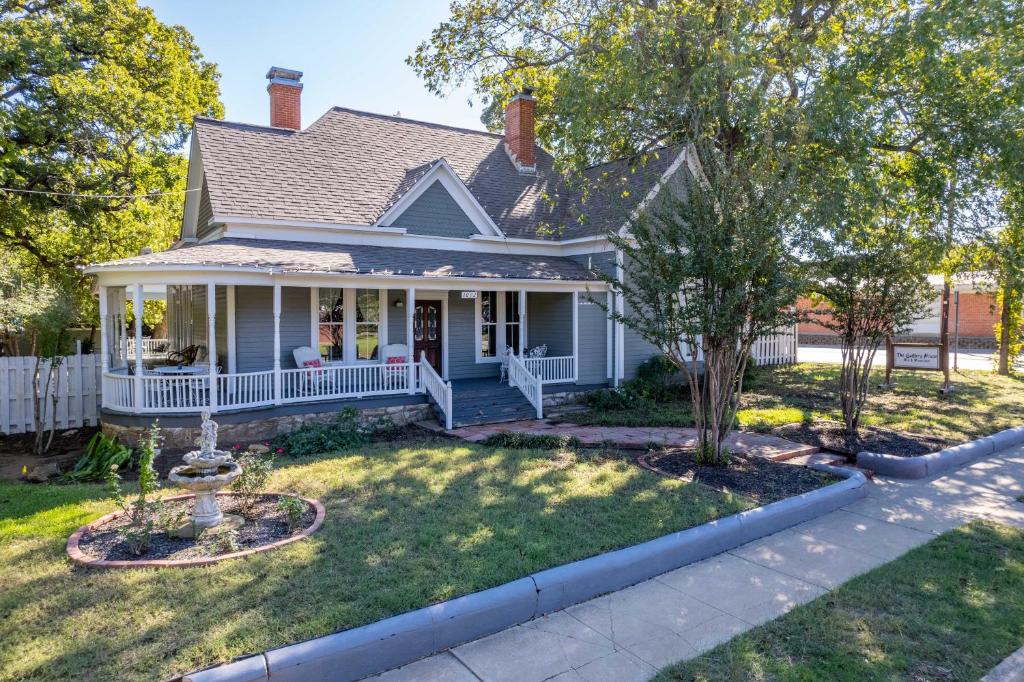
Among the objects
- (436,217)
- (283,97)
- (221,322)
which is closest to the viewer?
(221,322)

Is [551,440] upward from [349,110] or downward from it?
downward

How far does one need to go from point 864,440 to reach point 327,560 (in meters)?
9.57

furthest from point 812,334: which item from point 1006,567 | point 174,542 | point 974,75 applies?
point 174,542

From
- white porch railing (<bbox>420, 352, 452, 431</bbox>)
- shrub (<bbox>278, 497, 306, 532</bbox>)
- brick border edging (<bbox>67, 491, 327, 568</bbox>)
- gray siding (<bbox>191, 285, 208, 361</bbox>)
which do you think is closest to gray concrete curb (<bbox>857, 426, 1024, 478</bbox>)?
white porch railing (<bbox>420, 352, 452, 431</bbox>)

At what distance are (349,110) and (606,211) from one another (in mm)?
8382

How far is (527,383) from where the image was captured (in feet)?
44.5

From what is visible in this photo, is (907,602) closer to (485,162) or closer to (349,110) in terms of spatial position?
(485,162)

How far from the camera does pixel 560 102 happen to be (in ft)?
47.8

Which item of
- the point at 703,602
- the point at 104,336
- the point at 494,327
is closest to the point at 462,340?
the point at 494,327

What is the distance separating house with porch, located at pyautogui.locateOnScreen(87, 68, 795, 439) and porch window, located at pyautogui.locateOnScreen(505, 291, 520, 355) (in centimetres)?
5

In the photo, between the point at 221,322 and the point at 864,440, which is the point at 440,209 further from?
the point at 864,440

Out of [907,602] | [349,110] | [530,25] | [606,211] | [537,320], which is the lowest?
[907,602]

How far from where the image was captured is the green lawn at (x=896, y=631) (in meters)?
3.94

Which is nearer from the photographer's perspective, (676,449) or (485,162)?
(676,449)
